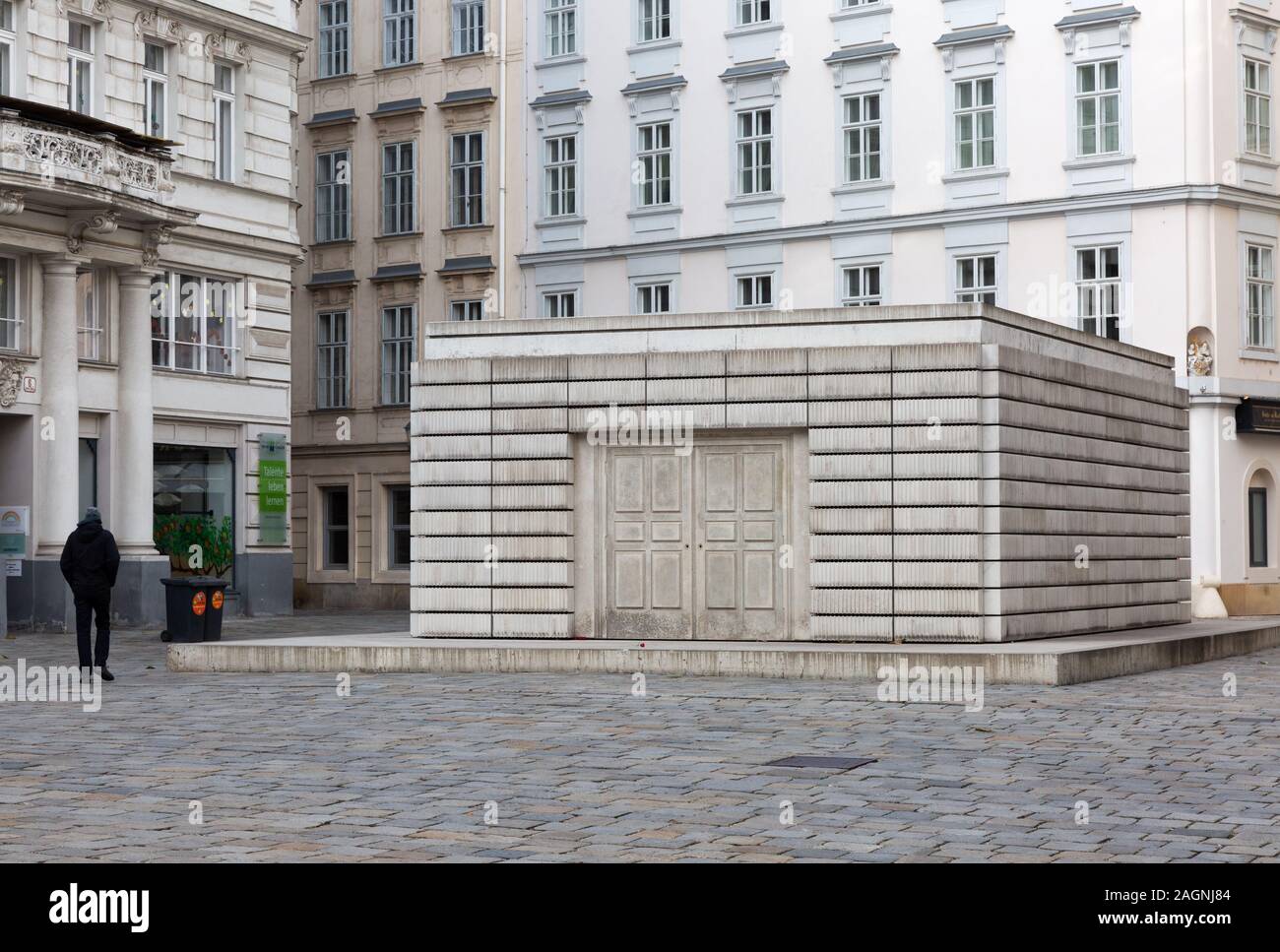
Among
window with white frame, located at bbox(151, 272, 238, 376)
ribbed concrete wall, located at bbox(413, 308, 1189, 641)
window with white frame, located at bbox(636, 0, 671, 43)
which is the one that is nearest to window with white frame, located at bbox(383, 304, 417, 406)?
window with white frame, located at bbox(636, 0, 671, 43)

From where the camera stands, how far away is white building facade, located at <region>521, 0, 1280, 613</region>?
121 ft

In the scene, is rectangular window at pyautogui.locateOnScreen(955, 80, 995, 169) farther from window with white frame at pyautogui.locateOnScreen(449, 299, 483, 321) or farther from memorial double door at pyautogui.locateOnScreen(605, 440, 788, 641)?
memorial double door at pyautogui.locateOnScreen(605, 440, 788, 641)

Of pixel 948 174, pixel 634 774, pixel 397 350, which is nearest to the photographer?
pixel 634 774

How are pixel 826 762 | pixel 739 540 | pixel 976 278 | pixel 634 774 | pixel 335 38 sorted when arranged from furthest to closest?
pixel 335 38, pixel 976 278, pixel 739 540, pixel 826 762, pixel 634 774

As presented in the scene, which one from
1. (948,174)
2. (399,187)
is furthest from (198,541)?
(948,174)

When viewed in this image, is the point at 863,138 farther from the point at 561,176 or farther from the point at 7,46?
the point at 7,46

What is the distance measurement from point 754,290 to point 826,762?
29926 millimetres

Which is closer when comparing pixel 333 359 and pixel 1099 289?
pixel 1099 289

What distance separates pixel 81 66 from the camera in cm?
3350

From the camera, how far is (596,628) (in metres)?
22.8
